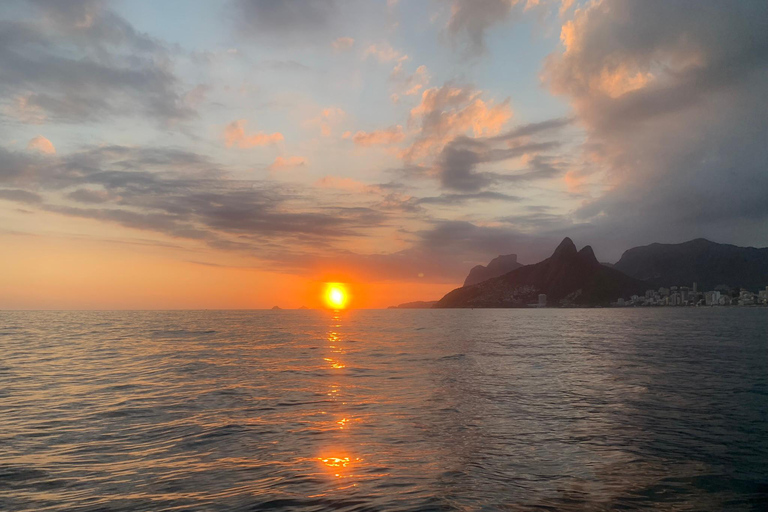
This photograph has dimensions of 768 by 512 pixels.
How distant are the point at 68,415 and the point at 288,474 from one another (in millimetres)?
16301

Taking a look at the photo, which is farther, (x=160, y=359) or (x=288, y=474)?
(x=160, y=359)

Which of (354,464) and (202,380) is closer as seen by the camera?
(354,464)

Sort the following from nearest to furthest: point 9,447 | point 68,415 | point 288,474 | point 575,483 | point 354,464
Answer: point 575,483, point 288,474, point 354,464, point 9,447, point 68,415

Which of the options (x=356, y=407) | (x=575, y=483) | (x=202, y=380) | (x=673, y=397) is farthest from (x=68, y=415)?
(x=673, y=397)

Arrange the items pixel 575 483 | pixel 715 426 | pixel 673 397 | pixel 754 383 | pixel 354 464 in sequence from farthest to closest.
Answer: pixel 754 383
pixel 673 397
pixel 715 426
pixel 354 464
pixel 575 483

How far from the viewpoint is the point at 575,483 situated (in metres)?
14.7

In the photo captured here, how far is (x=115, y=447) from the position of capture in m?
18.9

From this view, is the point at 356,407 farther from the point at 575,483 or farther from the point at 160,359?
the point at 160,359

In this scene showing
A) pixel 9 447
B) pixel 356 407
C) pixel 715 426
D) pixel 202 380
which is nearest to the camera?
pixel 9 447

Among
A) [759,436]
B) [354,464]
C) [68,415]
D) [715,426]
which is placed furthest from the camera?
[68,415]

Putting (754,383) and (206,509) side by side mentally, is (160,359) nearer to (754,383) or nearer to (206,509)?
(206,509)

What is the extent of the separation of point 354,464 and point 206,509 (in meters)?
5.58

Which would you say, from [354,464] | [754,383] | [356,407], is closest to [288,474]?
[354,464]

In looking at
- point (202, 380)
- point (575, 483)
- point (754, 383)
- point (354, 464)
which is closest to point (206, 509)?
point (354, 464)
